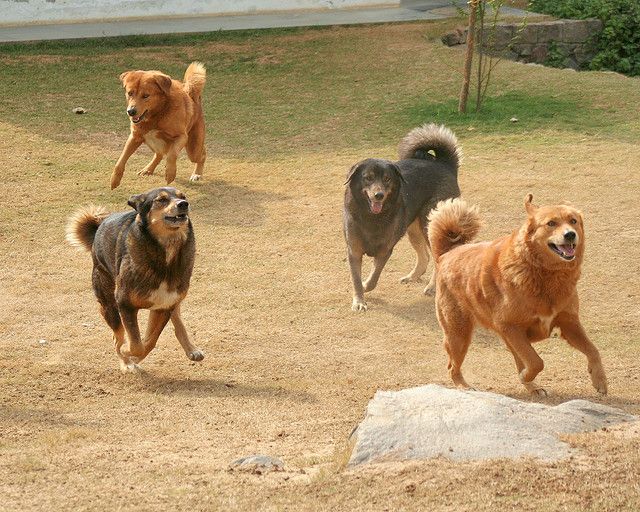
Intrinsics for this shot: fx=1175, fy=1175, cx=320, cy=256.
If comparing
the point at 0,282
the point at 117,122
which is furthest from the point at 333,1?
the point at 0,282

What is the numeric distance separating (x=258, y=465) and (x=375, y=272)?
13.1 ft

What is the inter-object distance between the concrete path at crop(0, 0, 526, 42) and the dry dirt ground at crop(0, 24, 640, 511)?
2.39 meters

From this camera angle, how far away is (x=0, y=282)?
379 inches

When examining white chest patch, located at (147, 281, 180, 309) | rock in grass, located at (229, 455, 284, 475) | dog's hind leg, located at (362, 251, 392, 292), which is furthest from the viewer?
dog's hind leg, located at (362, 251, 392, 292)

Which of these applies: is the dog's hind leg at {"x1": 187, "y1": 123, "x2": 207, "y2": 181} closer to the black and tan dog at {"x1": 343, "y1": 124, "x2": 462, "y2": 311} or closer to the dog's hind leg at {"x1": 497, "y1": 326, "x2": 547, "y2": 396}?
the black and tan dog at {"x1": 343, "y1": 124, "x2": 462, "y2": 311}

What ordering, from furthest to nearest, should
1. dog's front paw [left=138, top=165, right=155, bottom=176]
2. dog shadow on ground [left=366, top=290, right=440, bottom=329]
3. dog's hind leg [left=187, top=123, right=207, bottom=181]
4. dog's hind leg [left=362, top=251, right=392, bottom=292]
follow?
dog's front paw [left=138, top=165, right=155, bottom=176]
dog's hind leg [left=187, top=123, right=207, bottom=181]
dog's hind leg [left=362, top=251, right=392, bottom=292]
dog shadow on ground [left=366, top=290, right=440, bottom=329]

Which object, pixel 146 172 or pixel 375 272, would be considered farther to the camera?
pixel 146 172

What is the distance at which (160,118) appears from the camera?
39.3 ft

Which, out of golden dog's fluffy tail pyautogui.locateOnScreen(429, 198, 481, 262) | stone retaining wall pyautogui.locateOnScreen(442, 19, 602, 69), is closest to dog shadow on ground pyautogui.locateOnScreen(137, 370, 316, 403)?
golden dog's fluffy tail pyautogui.locateOnScreen(429, 198, 481, 262)

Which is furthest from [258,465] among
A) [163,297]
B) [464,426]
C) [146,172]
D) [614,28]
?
[614,28]

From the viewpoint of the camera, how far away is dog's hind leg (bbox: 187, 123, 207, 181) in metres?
12.4

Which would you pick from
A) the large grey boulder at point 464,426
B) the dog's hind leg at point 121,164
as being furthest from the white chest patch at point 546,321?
the dog's hind leg at point 121,164

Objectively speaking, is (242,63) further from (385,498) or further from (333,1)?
(385,498)

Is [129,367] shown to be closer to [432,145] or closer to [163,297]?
[163,297]
